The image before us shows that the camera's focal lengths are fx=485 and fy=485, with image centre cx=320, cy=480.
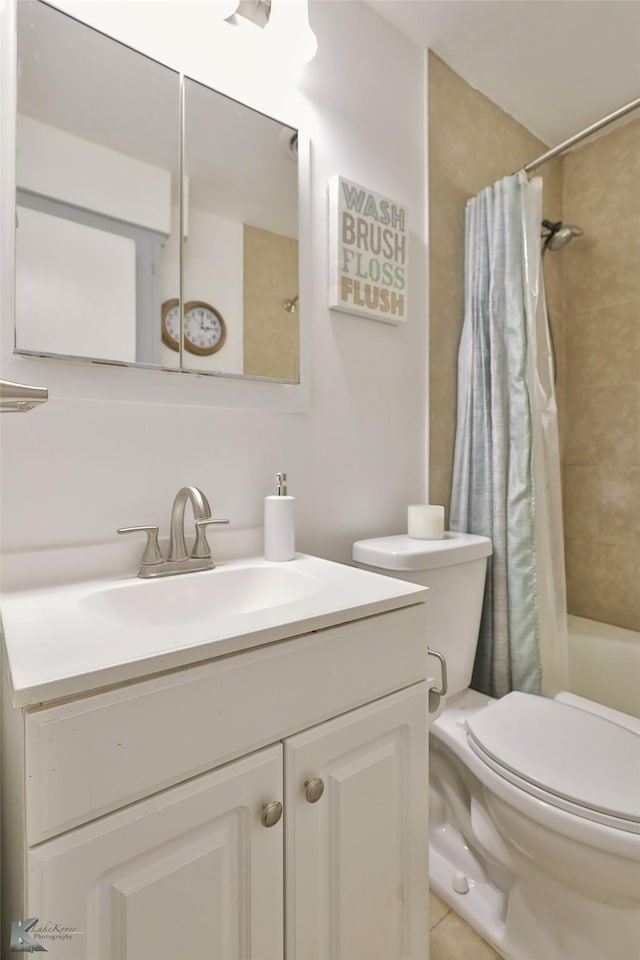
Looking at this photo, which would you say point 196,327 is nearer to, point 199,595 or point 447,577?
Result: point 199,595

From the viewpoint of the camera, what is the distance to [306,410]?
48.3 inches

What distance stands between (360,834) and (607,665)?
1329 mm

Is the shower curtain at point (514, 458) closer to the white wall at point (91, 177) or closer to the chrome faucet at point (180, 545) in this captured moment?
the chrome faucet at point (180, 545)

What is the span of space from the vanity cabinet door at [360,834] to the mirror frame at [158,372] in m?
0.69

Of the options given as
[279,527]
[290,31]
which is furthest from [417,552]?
[290,31]

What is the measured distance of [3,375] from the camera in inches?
32.7

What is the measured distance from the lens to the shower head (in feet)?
5.91

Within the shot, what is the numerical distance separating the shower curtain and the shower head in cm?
40

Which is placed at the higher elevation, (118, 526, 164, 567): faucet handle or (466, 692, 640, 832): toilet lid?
(118, 526, 164, 567): faucet handle

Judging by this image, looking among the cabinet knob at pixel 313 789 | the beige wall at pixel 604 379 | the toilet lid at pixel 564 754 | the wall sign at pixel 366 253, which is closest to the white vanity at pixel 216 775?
the cabinet knob at pixel 313 789

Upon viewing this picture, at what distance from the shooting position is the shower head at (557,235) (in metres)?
1.80

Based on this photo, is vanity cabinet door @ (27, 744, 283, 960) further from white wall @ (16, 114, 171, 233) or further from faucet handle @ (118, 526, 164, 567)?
white wall @ (16, 114, 171, 233)

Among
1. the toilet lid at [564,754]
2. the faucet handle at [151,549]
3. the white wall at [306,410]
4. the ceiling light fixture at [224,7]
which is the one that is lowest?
the toilet lid at [564,754]

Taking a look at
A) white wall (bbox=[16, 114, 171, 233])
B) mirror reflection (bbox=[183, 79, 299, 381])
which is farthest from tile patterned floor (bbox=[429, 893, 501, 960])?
white wall (bbox=[16, 114, 171, 233])
